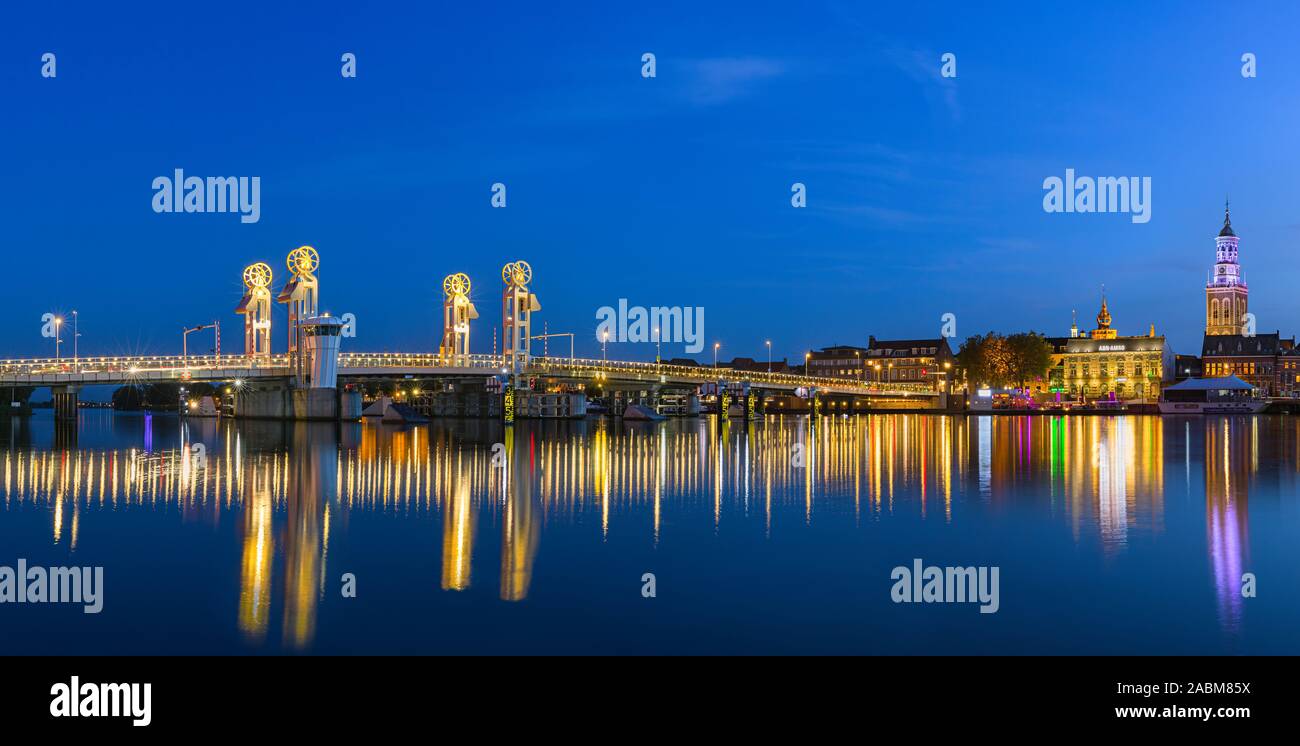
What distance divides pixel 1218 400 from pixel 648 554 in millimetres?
141910

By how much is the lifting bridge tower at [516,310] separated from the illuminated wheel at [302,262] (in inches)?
834

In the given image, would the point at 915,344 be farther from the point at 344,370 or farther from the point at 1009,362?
the point at 344,370

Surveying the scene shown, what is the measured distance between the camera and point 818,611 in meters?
14.4

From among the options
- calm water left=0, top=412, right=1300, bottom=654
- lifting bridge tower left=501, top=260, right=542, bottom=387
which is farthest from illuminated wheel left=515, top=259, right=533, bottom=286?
calm water left=0, top=412, right=1300, bottom=654

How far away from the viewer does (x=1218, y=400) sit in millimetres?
138000

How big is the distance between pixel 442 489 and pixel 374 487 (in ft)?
7.73

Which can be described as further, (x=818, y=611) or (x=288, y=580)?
(x=288, y=580)

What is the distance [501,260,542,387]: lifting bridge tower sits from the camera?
105062mm

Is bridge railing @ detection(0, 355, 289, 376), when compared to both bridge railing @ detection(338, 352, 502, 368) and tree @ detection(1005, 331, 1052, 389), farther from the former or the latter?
tree @ detection(1005, 331, 1052, 389)

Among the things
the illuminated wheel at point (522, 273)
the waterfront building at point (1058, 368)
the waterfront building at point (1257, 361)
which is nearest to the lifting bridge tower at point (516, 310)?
the illuminated wheel at point (522, 273)

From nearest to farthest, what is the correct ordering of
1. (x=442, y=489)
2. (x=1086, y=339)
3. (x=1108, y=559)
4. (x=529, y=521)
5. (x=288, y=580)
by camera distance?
(x=288, y=580) → (x=1108, y=559) → (x=529, y=521) → (x=442, y=489) → (x=1086, y=339)

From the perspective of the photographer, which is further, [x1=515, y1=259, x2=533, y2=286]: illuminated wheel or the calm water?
[x1=515, y1=259, x2=533, y2=286]: illuminated wheel
